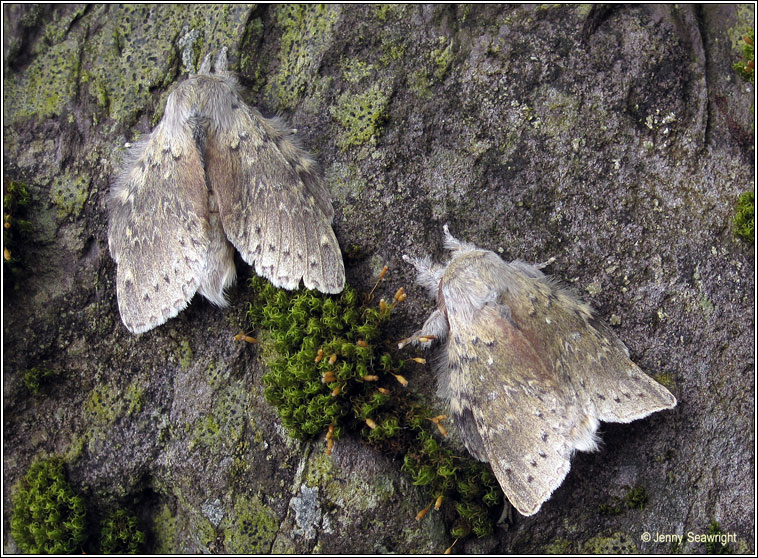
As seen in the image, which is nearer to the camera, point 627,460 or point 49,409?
point 627,460

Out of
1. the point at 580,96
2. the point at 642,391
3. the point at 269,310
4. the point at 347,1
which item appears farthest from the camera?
the point at 347,1

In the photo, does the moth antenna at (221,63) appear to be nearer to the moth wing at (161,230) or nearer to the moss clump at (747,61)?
the moth wing at (161,230)

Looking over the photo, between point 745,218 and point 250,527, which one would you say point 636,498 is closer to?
point 745,218

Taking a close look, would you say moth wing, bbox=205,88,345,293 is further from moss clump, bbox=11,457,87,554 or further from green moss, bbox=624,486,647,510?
green moss, bbox=624,486,647,510

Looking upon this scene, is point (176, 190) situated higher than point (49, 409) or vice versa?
point (176, 190)

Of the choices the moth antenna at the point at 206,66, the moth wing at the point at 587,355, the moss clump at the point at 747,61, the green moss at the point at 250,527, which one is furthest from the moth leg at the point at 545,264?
the moth antenna at the point at 206,66

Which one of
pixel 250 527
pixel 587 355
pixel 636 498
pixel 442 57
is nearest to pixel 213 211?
pixel 442 57

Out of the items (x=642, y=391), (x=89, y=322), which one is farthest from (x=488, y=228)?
(x=89, y=322)

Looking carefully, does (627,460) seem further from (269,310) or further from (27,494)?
(27,494)
